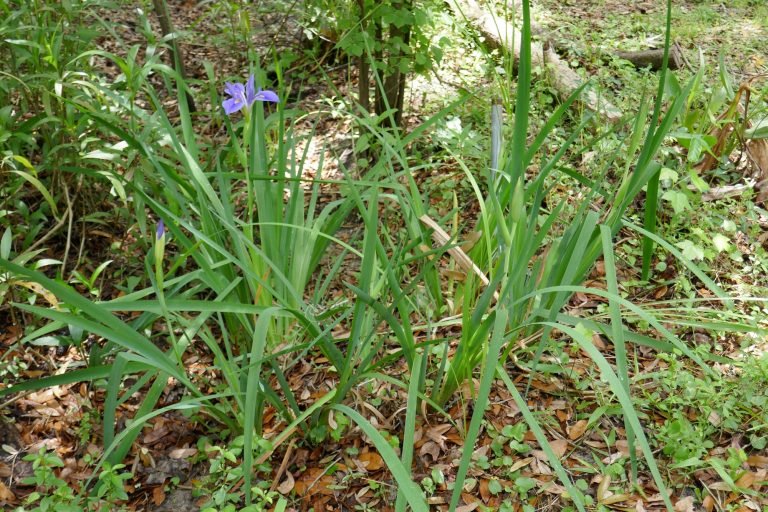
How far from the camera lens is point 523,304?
1822 millimetres

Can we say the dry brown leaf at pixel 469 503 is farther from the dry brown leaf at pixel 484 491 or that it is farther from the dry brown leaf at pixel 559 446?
the dry brown leaf at pixel 559 446

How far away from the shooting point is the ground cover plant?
1488 millimetres

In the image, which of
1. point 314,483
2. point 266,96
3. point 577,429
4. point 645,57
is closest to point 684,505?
point 577,429

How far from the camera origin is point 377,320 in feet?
6.20

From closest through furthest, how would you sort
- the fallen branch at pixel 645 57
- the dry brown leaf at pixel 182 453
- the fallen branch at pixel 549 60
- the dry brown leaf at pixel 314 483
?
the dry brown leaf at pixel 314 483, the dry brown leaf at pixel 182 453, the fallen branch at pixel 549 60, the fallen branch at pixel 645 57

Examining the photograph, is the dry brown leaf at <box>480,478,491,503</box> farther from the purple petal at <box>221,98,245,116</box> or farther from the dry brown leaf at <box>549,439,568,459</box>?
the purple petal at <box>221,98,245,116</box>

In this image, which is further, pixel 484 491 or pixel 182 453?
pixel 182 453

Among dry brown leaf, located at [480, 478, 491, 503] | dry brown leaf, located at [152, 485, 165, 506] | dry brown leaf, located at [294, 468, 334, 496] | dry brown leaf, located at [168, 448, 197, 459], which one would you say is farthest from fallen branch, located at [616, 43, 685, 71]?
dry brown leaf, located at [152, 485, 165, 506]

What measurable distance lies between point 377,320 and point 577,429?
0.63m

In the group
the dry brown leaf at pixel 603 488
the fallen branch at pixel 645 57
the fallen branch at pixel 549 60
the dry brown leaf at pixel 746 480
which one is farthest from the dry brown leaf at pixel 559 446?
the fallen branch at pixel 645 57

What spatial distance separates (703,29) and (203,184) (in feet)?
11.3

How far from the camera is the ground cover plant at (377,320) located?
149 centimetres

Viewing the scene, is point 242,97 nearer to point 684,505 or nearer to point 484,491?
point 484,491

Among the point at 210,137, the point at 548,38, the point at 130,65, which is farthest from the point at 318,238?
the point at 548,38
